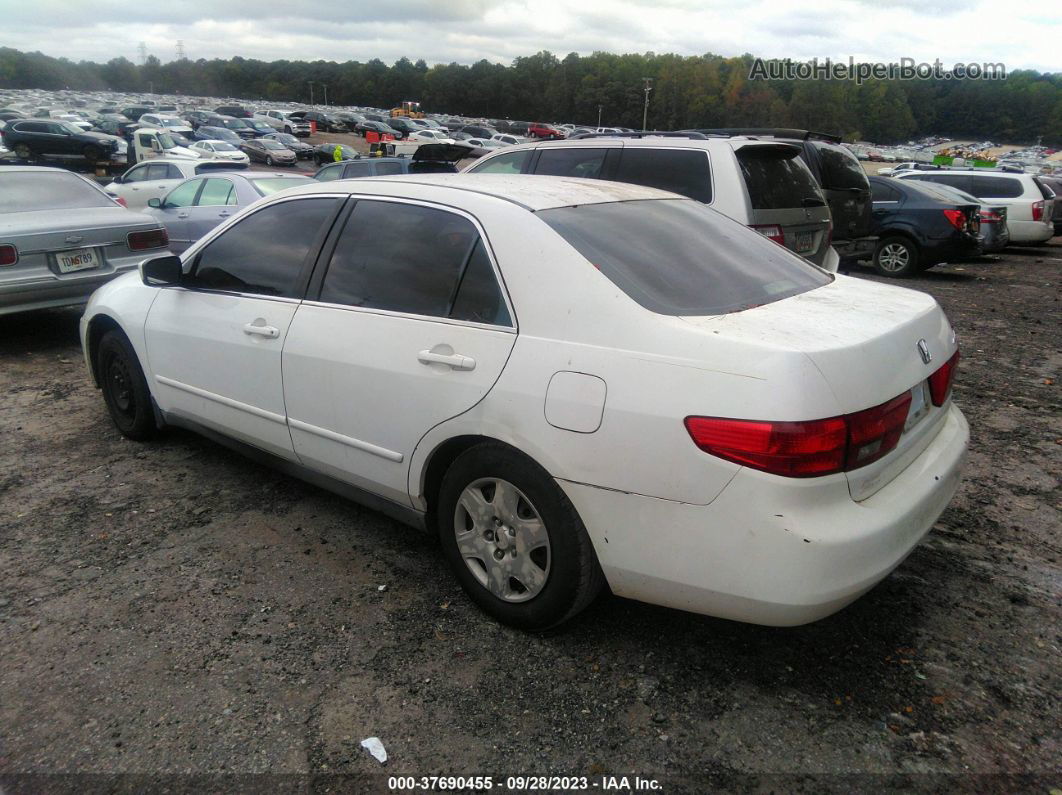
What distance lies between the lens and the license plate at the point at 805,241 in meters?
6.22

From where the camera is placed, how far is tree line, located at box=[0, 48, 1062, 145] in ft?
374

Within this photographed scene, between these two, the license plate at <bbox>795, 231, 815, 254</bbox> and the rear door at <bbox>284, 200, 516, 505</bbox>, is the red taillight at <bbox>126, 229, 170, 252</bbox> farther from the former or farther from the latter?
the license plate at <bbox>795, 231, 815, 254</bbox>

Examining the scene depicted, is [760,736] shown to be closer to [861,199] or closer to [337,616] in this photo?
[337,616]

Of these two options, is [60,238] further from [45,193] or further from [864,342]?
[864,342]

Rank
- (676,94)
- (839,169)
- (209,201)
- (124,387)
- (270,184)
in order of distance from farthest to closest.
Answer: (676,94) < (209,201) < (270,184) < (839,169) < (124,387)

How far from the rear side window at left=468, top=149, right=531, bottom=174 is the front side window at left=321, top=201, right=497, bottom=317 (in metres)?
4.27

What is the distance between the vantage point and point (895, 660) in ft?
8.82

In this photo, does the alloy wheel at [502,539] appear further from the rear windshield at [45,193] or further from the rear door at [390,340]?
the rear windshield at [45,193]

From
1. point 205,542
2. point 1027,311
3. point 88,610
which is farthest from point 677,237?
point 1027,311

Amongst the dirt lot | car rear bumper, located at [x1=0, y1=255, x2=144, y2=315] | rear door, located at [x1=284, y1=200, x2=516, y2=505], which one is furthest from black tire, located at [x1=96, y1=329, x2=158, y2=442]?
car rear bumper, located at [x1=0, y1=255, x2=144, y2=315]

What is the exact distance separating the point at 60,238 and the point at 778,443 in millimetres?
6414

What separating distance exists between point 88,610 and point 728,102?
124 meters

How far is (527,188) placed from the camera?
126 inches

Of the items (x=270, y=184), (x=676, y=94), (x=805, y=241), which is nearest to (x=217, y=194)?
(x=270, y=184)
